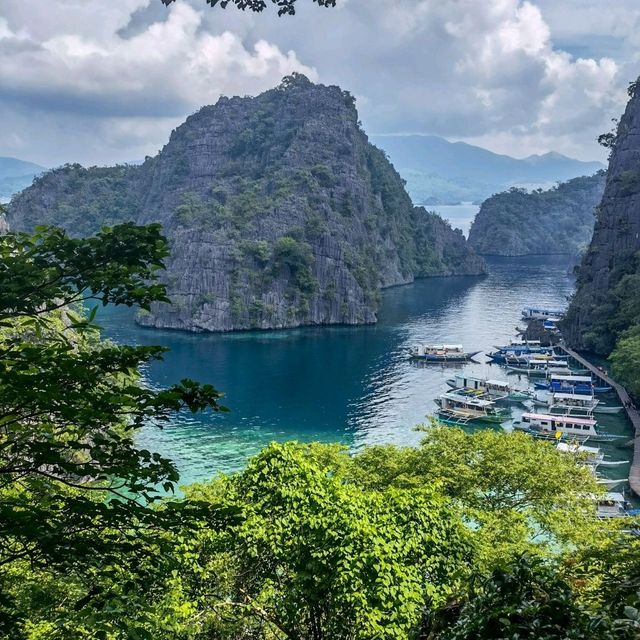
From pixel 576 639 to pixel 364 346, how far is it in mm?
72645

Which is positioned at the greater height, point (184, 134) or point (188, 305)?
point (184, 134)

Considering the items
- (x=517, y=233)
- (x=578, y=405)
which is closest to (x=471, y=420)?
(x=578, y=405)

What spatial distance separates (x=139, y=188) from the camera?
159 metres

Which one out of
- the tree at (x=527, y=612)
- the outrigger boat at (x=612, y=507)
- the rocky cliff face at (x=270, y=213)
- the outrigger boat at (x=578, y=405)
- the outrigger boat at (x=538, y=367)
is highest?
the rocky cliff face at (x=270, y=213)

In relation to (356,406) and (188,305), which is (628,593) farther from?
(188,305)

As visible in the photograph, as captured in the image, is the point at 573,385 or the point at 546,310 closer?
the point at 573,385

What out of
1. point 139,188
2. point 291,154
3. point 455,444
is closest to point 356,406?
point 455,444

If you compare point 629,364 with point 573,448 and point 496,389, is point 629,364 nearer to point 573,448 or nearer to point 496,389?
point 496,389

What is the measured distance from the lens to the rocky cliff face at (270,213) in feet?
302

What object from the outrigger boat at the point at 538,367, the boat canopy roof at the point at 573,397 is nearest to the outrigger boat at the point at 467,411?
the boat canopy roof at the point at 573,397

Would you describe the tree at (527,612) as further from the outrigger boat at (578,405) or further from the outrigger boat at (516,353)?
the outrigger boat at (516,353)

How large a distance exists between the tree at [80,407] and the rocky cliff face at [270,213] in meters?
53.7

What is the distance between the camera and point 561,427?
47.0 meters

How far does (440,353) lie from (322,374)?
1526 centimetres
